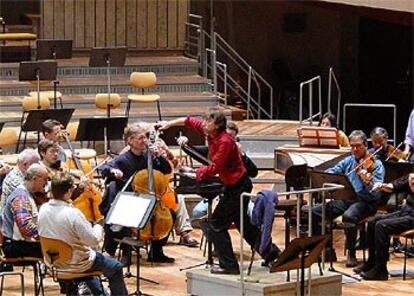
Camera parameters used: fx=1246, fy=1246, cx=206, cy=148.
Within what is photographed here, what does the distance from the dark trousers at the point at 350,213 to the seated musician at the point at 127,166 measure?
146 cm

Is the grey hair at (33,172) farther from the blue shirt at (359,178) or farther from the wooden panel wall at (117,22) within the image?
the wooden panel wall at (117,22)

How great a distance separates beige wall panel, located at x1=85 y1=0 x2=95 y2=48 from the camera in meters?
19.0

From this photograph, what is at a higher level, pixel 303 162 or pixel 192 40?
pixel 192 40

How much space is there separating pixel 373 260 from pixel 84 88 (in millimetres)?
7243

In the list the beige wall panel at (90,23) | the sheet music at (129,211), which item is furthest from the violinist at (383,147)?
the beige wall panel at (90,23)

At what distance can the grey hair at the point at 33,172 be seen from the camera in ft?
30.8

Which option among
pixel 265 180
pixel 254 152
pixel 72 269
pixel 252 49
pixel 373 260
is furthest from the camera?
pixel 252 49

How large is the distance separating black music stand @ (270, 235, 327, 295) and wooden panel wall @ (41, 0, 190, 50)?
10321 mm

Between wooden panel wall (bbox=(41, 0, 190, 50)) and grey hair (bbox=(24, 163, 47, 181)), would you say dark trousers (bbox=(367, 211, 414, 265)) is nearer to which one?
grey hair (bbox=(24, 163, 47, 181))

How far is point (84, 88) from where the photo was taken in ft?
56.4

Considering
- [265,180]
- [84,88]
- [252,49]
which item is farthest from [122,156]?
[252,49]

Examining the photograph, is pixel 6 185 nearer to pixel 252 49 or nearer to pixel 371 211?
pixel 371 211

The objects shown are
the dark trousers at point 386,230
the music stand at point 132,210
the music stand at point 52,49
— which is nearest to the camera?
the music stand at point 132,210

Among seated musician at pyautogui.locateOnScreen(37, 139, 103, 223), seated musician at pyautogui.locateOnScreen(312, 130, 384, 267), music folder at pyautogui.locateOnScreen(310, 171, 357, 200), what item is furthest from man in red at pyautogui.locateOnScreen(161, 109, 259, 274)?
seated musician at pyautogui.locateOnScreen(312, 130, 384, 267)
